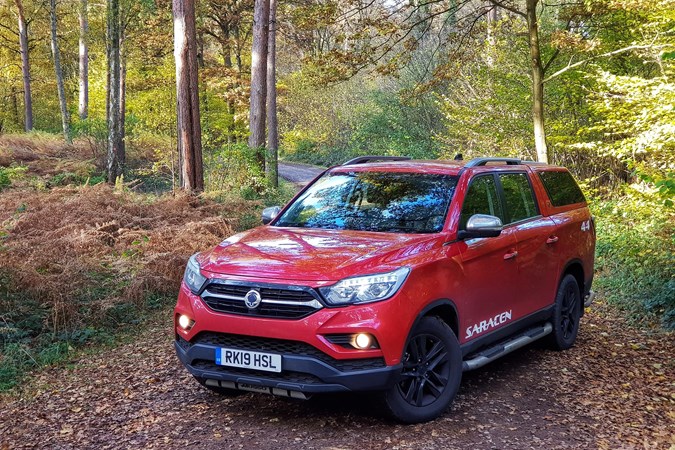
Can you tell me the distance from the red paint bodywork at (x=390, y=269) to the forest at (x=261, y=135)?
1761 mm

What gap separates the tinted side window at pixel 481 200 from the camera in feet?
17.4

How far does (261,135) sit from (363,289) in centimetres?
1471

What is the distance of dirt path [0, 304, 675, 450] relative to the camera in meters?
4.49

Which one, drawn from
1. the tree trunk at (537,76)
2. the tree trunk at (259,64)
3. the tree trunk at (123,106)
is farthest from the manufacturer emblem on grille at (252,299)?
the tree trunk at (123,106)

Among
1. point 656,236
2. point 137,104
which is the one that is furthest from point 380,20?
point 137,104

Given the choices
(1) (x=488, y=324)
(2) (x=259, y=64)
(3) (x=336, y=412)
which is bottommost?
(3) (x=336, y=412)

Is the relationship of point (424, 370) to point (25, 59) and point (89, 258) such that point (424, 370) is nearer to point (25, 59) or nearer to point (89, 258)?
point (89, 258)

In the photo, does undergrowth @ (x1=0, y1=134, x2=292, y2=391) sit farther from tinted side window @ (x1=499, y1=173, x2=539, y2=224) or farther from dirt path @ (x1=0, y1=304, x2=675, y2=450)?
tinted side window @ (x1=499, y1=173, x2=539, y2=224)

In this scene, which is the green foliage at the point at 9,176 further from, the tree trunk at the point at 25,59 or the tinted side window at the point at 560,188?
the tree trunk at the point at 25,59

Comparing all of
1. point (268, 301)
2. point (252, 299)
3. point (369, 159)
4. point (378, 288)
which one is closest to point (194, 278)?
point (252, 299)

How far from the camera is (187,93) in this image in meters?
14.0

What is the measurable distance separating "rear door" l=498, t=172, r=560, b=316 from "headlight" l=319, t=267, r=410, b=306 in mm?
1922

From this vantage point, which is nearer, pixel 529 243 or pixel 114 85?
pixel 529 243

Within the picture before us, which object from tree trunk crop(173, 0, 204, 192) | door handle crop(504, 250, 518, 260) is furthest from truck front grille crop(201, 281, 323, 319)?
tree trunk crop(173, 0, 204, 192)
